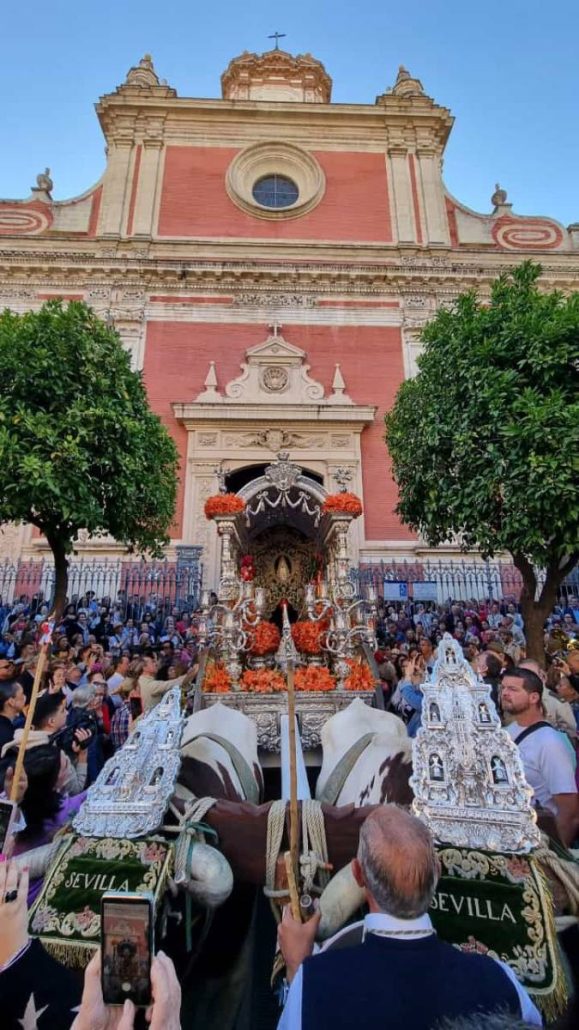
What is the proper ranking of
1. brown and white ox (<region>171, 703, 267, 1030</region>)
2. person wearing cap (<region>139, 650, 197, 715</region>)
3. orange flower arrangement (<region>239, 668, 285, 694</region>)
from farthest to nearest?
orange flower arrangement (<region>239, 668, 285, 694</region>)
person wearing cap (<region>139, 650, 197, 715</region>)
brown and white ox (<region>171, 703, 267, 1030</region>)

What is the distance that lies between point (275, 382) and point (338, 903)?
549 inches

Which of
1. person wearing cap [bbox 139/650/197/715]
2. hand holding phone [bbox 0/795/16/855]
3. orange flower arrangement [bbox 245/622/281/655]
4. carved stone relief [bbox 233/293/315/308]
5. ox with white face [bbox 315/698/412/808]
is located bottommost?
hand holding phone [bbox 0/795/16/855]

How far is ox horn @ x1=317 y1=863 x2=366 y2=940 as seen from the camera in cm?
188

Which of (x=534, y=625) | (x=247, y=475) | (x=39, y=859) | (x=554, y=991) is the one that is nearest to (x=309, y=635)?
(x=534, y=625)

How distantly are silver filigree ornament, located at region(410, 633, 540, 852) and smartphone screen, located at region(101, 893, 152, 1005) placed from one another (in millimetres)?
1227

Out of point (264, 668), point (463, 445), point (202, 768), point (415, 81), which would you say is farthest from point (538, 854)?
point (415, 81)

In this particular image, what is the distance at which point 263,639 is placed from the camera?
23.8 feet

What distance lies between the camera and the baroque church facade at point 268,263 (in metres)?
14.4

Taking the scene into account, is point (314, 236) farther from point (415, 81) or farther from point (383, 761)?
point (383, 761)

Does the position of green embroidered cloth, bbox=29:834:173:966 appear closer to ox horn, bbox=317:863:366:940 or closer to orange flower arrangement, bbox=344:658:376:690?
ox horn, bbox=317:863:366:940

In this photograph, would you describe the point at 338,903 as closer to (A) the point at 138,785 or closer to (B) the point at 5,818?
(A) the point at 138,785

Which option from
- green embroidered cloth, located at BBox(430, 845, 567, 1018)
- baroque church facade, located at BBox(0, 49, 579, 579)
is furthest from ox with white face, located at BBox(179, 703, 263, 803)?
baroque church facade, located at BBox(0, 49, 579, 579)

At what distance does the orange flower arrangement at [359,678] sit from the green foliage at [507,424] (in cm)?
268

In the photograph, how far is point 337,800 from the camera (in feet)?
10.9
